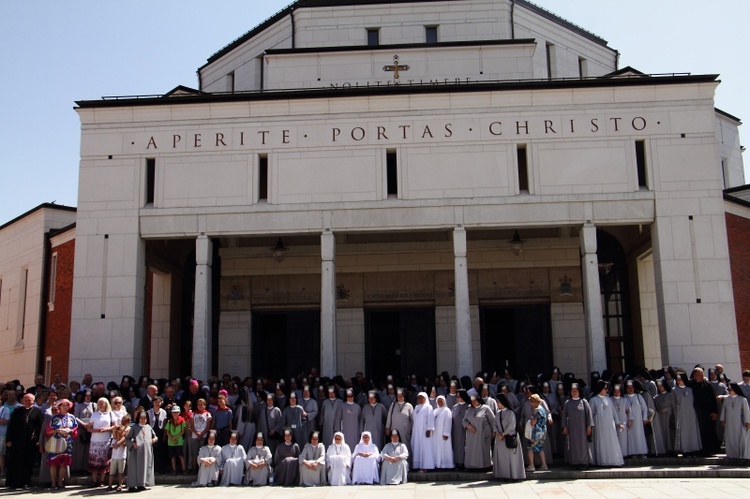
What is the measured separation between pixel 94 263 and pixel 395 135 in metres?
8.79

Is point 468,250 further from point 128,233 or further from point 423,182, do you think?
point 128,233

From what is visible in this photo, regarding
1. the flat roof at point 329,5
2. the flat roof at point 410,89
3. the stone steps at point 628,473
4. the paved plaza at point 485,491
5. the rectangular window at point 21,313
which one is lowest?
the paved plaza at point 485,491

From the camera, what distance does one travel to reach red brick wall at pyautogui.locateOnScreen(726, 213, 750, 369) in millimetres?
23703

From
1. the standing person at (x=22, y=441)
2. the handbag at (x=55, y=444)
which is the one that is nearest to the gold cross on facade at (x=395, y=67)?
the standing person at (x=22, y=441)

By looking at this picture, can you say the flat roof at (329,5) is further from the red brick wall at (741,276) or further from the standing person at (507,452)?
the standing person at (507,452)

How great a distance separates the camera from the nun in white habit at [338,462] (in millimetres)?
14695

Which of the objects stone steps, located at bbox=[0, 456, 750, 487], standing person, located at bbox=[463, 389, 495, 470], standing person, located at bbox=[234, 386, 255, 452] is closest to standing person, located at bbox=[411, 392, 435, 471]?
stone steps, located at bbox=[0, 456, 750, 487]

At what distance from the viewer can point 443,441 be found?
15.3 metres

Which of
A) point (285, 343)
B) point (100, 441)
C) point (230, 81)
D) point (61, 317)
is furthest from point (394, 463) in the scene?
point (230, 81)

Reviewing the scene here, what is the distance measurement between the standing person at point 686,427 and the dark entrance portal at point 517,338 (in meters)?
7.71

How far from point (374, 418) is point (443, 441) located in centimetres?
163

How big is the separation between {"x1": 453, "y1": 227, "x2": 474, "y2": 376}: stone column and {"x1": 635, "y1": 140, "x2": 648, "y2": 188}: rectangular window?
16.3 ft

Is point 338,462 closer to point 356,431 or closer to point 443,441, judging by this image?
point 356,431

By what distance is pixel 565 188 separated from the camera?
20.3 m
